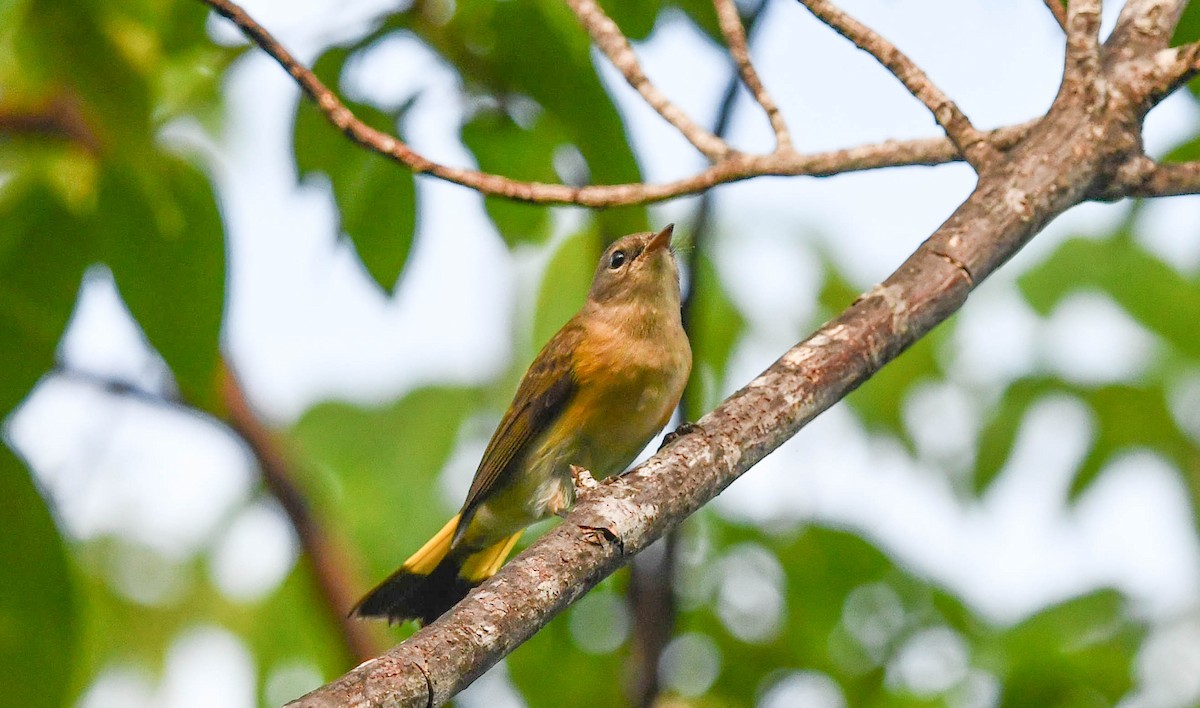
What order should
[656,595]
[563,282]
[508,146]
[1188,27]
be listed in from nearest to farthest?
[1188,27]
[508,146]
[656,595]
[563,282]

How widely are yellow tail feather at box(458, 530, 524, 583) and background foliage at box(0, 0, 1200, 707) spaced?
0.35 m

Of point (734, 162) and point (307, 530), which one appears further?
point (307, 530)

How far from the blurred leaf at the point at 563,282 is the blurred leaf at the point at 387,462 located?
1.83ft

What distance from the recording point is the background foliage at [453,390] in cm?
298

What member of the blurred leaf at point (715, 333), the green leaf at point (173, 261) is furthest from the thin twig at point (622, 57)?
the blurred leaf at point (715, 333)

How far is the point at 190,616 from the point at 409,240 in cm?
382

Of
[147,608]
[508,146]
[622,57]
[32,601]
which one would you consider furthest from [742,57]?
[147,608]

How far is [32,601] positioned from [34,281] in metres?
0.99

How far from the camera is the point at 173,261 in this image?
9.64ft

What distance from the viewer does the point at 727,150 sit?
109 inches

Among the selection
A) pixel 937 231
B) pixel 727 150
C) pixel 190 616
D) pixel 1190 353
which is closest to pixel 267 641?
pixel 190 616

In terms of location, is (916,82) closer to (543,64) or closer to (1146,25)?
(1146,25)

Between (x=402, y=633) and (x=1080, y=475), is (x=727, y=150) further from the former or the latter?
(x=402, y=633)

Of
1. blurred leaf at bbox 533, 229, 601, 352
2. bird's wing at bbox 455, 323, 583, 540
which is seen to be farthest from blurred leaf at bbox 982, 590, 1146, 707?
blurred leaf at bbox 533, 229, 601, 352
